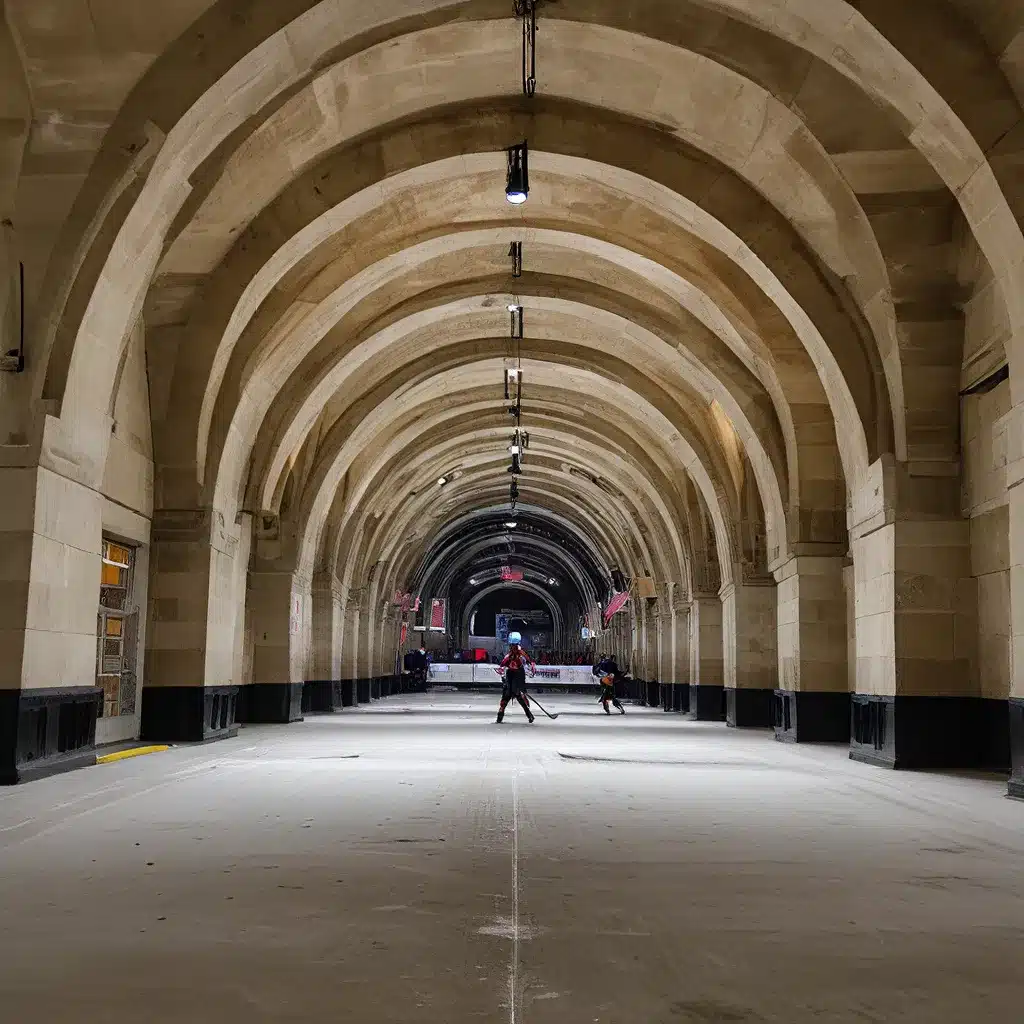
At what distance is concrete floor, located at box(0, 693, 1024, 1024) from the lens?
3727mm

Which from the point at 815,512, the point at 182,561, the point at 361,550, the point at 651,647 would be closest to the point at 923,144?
the point at 815,512

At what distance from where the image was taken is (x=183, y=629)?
51.8ft

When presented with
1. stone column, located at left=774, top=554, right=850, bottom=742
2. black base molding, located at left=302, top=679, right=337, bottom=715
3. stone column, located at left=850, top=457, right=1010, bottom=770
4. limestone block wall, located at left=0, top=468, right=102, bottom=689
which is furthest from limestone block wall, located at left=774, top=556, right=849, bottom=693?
black base molding, located at left=302, top=679, right=337, bottom=715

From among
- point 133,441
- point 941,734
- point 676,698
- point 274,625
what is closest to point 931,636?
point 941,734

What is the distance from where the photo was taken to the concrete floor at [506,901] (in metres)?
3.73

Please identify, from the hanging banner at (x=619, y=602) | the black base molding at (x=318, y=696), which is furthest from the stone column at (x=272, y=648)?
the hanging banner at (x=619, y=602)

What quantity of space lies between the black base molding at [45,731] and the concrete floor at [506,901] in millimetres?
302

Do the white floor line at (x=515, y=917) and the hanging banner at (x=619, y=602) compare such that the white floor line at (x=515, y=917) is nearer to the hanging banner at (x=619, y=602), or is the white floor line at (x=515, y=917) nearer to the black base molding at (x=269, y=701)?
the black base molding at (x=269, y=701)

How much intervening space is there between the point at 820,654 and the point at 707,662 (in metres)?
9.08

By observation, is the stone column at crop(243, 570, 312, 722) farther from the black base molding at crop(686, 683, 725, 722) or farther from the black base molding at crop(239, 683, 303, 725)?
the black base molding at crop(686, 683, 725, 722)

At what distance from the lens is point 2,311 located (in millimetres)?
10508

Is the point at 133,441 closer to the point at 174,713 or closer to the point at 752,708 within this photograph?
the point at 174,713

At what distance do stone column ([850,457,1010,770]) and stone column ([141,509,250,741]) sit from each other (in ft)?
28.8

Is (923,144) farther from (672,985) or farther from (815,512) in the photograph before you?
(672,985)
